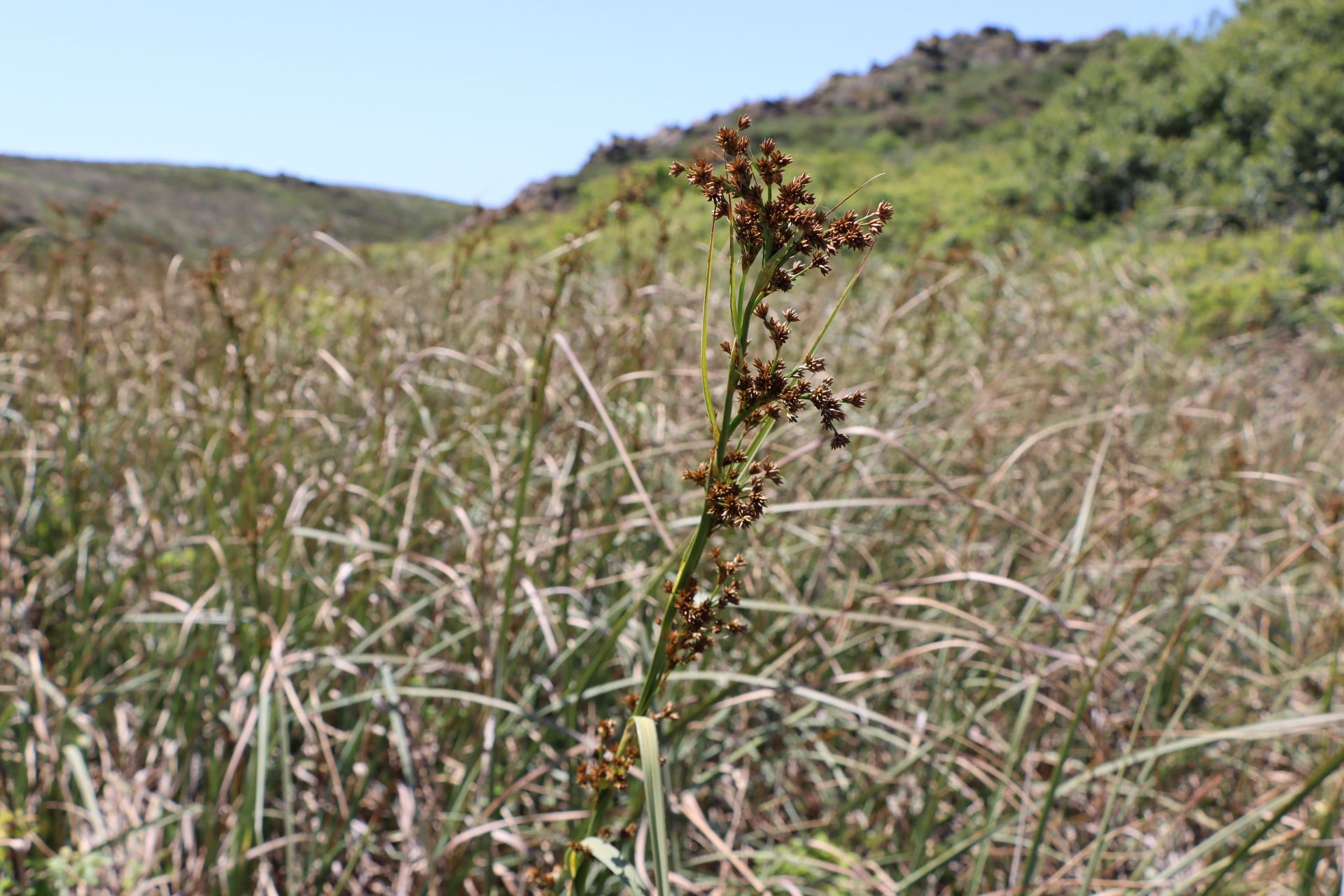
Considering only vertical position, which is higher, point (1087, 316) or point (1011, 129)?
point (1011, 129)

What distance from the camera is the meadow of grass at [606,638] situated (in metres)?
1.51

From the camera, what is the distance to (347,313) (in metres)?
4.45

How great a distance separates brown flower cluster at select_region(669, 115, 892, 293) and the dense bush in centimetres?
1020

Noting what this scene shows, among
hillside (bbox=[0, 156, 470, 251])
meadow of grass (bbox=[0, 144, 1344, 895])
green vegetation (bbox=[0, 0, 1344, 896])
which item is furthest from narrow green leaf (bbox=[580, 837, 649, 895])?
hillside (bbox=[0, 156, 470, 251])

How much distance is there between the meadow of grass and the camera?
59.4 inches

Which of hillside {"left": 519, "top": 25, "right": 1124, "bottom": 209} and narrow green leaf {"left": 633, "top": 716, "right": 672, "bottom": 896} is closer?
narrow green leaf {"left": 633, "top": 716, "right": 672, "bottom": 896}

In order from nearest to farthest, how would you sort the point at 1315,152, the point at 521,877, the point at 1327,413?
the point at 521,877, the point at 1327,413, the point at 1315,152

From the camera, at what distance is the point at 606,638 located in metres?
1.78

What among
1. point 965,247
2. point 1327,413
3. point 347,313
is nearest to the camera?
point 965,247

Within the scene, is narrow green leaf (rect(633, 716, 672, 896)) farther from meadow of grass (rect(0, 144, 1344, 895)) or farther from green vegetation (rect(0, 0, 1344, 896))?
meadow of grass (rect(0, 144, 1344, 895))

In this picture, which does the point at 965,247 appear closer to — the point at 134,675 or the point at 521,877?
the point at 521,877

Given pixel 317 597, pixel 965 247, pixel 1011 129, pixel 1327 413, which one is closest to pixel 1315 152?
pixel 1327 413

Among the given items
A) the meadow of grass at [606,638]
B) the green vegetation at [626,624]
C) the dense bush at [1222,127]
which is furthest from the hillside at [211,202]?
the meadow of grass at [606,638]

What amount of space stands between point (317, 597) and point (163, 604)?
394 millimetres
